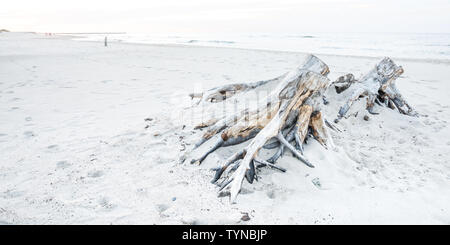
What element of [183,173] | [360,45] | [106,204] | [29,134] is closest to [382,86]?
[183,173]

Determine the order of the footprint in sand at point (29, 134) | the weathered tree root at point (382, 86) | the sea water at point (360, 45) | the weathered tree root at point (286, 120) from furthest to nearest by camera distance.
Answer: the sea water at point (360, 45)
the weathered tree root at point (382, 86)
the footprint in sand at point (29, 134)
the weathered tree root at point (286, 120)

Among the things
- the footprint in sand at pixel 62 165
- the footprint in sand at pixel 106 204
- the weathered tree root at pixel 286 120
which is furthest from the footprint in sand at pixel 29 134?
the weathered tree root at pixel 286 120

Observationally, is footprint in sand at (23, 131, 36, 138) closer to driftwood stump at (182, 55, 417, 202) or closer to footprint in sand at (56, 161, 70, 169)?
A: footprint in sand at (56, 161, 70, 169)

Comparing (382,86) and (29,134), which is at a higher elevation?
(382,86)

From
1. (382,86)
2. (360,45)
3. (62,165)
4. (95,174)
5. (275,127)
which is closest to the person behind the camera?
(275,127)

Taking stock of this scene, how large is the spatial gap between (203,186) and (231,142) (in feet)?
2.40

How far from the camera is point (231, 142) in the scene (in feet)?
11.2

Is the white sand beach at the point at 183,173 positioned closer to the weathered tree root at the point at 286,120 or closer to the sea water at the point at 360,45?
the weathered tree root at the point at 286,120

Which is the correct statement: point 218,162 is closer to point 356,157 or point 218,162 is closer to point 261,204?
point 261,204

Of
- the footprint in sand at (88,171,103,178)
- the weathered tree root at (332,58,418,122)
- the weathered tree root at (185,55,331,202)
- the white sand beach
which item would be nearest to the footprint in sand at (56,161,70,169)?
the white sand beach

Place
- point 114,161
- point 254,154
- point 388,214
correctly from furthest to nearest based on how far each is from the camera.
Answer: point 114,161 → point 254,154 → point 388,214

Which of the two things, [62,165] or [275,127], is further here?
[62,165]

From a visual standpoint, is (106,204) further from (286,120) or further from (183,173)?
(286,120)
